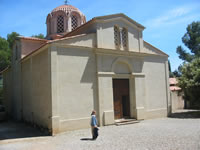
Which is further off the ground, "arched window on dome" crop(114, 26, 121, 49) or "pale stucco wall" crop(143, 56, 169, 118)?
"arched window on dome" crop(114, 26, 121, 49)

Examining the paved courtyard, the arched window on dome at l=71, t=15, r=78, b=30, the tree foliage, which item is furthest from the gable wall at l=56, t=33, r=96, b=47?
the tree foliage

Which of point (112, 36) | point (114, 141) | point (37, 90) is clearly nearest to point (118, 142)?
point (114, 141)

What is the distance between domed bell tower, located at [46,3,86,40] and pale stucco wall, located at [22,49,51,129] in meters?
5.23

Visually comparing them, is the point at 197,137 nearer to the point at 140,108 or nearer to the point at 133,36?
the point at 140,108

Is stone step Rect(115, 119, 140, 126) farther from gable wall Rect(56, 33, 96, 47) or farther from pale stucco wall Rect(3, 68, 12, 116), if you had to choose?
pale stucco wall Rect(3, 68, 12, 116)

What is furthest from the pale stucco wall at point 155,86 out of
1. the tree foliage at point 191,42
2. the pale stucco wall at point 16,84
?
the tree foliage at point 191,42

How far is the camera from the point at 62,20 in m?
19.3

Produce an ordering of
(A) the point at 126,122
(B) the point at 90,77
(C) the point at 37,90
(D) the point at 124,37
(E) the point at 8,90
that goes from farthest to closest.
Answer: (E) the point at 8,90 → (D) the point at 124,37 → (A) the point at 126,122 → (C) the point at 37,90 → (B) the point at 90,77

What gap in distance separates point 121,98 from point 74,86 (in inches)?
171

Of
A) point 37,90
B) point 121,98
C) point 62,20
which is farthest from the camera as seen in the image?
point 62,20

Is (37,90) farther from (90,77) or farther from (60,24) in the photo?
(60,24)

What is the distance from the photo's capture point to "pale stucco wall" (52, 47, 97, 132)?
11.1 m

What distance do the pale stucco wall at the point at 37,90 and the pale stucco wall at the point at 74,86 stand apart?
69 cm

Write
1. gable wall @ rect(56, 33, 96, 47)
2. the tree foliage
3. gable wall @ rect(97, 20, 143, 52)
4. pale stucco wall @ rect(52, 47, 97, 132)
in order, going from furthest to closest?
the tree foliage → gable wall @ rect(97, 20, 143, 52) → gable wall @ rect(56, 33, 96, 47) → pale stucco wall @ rect(52, 47, 97, 132)
